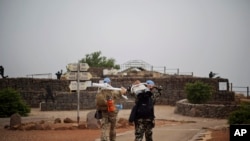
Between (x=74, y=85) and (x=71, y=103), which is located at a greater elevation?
(x=74, y=85)

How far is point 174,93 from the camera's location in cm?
3841

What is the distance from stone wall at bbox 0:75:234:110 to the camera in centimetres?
3453

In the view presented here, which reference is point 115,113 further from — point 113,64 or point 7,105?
point 113,64

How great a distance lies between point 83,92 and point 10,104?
9920 mm

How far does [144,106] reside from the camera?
11078 millimetres

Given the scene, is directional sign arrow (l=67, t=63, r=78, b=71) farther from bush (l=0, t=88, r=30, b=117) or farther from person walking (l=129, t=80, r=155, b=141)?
person walking (l=129, t=80, r=155, b=141)

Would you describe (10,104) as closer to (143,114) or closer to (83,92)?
(83,92)

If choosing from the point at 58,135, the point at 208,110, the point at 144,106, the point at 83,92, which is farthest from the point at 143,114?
the point at 83,92

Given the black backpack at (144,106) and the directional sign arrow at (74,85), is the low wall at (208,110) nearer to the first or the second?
the directional sign arrow at (74,85)

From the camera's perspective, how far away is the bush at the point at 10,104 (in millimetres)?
25406

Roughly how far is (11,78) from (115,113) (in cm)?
3135

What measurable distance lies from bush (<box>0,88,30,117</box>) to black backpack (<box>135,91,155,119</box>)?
15979mm

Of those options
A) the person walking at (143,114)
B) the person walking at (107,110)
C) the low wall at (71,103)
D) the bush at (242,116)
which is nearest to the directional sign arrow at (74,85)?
the bush at (242,116)

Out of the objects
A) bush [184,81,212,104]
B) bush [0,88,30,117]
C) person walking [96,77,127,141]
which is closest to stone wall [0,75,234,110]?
bush [184,81,212,104]
